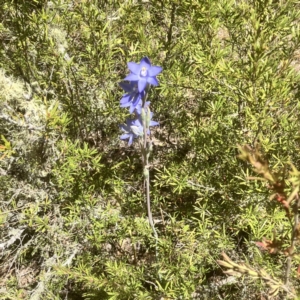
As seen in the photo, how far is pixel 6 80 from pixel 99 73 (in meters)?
0.61

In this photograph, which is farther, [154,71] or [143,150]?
[143,150]

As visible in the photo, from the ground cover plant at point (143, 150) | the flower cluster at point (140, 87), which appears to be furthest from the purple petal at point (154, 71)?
the ground cover plant at point (143, 150)

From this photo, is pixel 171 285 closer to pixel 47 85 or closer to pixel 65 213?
pixel 65 213

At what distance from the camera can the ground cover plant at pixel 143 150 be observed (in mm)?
2105

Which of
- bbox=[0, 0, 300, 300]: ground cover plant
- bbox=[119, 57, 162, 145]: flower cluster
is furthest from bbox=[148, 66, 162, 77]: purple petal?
bbox=[0, 0, 300, 300]: ground cover plant

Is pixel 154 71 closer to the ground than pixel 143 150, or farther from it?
farther from it

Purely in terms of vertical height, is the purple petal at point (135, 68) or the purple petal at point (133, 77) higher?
the purple petal at point (135, 68)

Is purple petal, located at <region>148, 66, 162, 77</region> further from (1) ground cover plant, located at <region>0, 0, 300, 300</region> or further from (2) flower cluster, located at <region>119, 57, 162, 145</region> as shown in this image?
(1) ground cover plant, located at <region>0, 0, 300, 300</region>

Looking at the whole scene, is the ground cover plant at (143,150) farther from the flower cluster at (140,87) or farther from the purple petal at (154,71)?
the purple petal at (154,71)

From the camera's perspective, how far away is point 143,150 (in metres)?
1.84

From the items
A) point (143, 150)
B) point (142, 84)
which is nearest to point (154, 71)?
point (142, 84)

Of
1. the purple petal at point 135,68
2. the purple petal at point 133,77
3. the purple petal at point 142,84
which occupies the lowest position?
the purple petal at point 142,84

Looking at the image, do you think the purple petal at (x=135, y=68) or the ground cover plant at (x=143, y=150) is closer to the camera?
the purple petal at (x=135, y=68)

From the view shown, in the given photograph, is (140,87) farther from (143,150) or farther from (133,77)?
(143,150)
